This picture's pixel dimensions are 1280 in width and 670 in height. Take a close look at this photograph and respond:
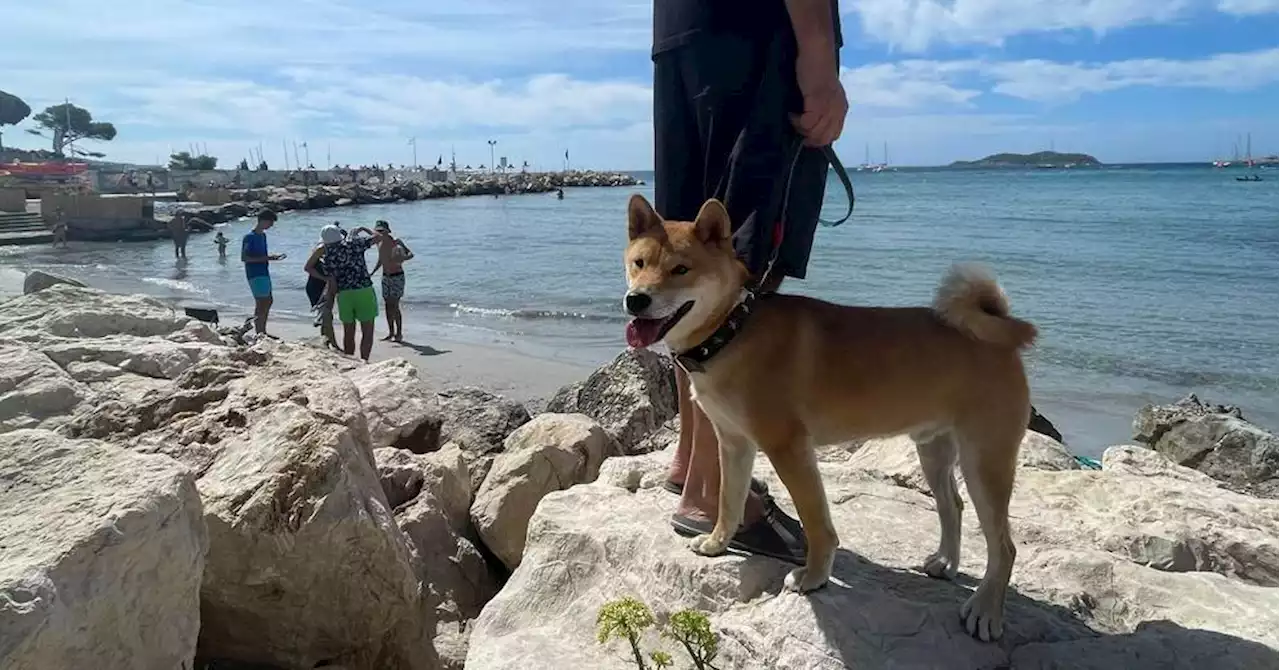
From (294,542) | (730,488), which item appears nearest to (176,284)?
(294,542)

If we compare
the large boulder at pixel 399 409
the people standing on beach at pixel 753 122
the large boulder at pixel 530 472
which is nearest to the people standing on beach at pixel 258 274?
the large boulder at pixel 399 409

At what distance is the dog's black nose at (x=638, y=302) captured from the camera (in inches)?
140

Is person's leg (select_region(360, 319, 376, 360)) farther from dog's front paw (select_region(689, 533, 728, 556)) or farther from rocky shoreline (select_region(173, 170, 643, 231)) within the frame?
rocky shoreline (select_region(173, 170, 643, 231))

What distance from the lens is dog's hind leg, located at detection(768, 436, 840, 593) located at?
367cm

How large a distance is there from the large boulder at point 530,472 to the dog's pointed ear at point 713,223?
2.72m

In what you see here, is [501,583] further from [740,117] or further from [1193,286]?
[1193,286]

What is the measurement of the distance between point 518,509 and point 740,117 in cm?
296

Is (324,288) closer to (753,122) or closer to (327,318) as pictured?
(327,318)

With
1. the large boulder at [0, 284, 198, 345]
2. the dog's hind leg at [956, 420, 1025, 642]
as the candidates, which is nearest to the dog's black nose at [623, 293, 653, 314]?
the dog's hind leg at [956, 420, 1025, 642]

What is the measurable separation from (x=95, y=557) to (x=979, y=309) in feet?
10.8

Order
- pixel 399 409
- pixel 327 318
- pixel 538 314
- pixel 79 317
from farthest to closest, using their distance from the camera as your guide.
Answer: pixel 538 314 → pixel 327 318 → pixel 399 409 → pixel 79 317

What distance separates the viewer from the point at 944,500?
13.5ft

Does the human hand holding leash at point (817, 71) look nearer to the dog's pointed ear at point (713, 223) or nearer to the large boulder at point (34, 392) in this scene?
the dog's pointed ear at point (713, 223)

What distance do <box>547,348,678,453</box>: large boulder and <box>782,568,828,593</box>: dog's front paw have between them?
12.5 ft
